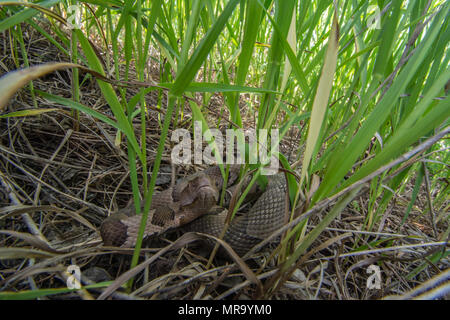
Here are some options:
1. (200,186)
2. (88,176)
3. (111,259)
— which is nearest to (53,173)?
(88,176)

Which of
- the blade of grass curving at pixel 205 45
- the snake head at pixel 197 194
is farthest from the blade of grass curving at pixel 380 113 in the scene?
the snake head at pixel 197 194

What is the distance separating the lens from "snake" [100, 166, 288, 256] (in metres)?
1.10

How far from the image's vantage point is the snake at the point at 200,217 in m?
1.10

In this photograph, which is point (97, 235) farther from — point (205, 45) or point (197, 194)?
point (205, 45)

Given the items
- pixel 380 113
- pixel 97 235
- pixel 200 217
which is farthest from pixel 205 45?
pixel 200 217

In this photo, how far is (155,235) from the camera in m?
1.16

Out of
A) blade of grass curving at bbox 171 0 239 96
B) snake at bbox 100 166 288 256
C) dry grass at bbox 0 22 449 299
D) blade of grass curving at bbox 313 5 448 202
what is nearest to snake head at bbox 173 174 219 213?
snake at bbox 100 166 288 256

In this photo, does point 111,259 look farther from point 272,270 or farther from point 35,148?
point 35,148

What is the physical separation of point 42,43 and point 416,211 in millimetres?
3002

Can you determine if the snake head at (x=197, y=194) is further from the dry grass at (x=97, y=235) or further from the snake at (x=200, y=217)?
the dry grass at (x=97, y=235)

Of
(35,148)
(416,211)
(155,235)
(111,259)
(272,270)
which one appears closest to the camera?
(272,270)

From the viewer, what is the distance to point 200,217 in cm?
135

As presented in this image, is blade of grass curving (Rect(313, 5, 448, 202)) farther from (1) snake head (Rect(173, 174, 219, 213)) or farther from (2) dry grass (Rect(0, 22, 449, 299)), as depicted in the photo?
(1) snake head (Rect(173, 174, 219, 213))
